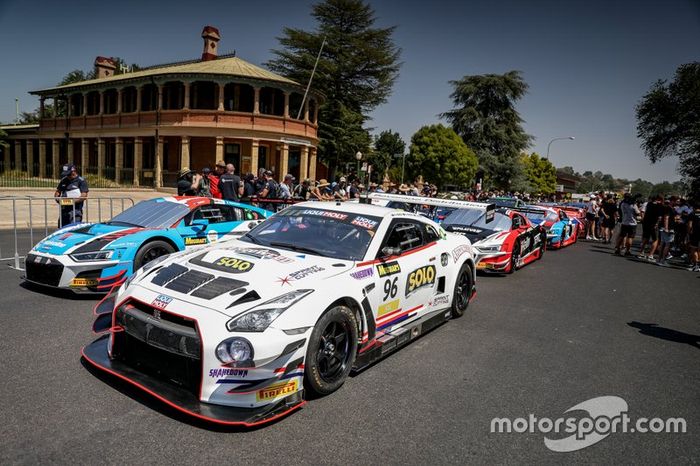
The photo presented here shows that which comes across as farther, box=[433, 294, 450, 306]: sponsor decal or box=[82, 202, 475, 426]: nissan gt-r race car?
box=[433, 294, 450, 306]: sponsor decal

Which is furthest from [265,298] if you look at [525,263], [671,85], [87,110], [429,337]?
[87,110]

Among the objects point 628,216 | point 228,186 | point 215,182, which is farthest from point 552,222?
point 215,182

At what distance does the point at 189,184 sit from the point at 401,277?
24.7ft

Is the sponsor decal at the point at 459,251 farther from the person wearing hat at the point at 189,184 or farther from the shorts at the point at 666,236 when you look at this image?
the shorts at the point at 666,236

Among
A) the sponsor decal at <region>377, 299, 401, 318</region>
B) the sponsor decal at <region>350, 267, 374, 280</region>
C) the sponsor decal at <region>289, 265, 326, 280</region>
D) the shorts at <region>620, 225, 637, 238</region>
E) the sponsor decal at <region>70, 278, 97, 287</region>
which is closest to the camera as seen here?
the sponsor decal at <region>289, 265, 326, 280</region>

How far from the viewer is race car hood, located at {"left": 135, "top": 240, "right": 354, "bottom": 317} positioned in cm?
348

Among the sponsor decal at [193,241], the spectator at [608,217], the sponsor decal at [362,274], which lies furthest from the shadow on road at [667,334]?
the spectator at [608,217]

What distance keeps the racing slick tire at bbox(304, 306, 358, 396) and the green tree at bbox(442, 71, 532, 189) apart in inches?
1794

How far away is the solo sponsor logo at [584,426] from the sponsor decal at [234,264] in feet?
7.74

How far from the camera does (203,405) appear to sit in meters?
3.14

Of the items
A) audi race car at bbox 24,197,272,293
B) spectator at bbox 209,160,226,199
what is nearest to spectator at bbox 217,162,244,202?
spectator at bbox 209,160,226,199

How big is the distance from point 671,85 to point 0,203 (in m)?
33.5

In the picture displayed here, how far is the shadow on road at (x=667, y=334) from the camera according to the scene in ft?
19.8

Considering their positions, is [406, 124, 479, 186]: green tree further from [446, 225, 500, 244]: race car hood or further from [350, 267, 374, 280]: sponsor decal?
[350, 267, 374, 280]: sponsor decal
